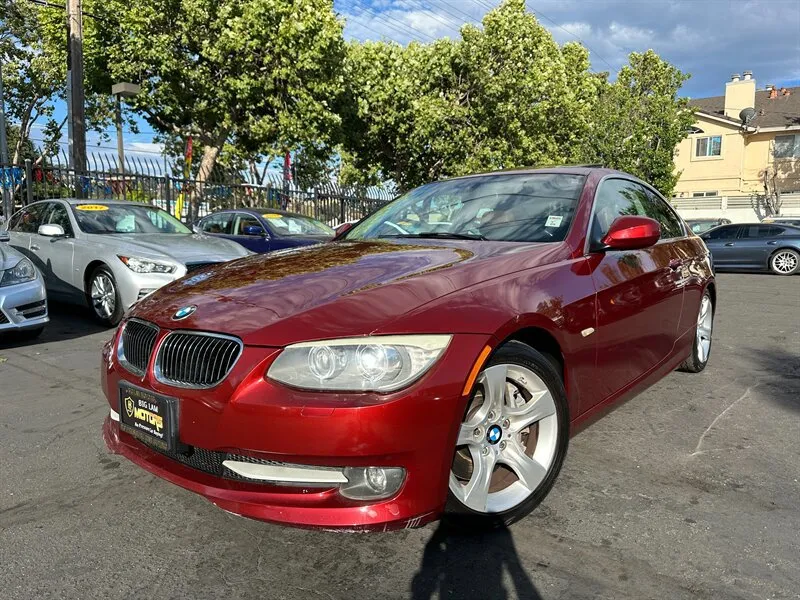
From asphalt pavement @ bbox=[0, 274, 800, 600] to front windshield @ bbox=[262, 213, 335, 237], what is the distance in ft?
23.7

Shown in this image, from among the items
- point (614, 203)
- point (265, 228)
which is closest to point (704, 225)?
point (265, 228)

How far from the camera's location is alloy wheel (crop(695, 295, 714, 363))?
15.7 feet

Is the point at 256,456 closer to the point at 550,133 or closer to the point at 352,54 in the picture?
the point at 352,54

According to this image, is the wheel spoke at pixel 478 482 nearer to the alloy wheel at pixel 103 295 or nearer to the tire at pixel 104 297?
the tire at pixel 104 297

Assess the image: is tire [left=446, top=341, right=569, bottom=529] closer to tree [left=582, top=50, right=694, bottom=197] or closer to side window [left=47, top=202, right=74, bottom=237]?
side window [left=47, top=202, right=74, bottom=237]

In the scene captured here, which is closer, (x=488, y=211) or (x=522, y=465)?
(x=522, y=465)

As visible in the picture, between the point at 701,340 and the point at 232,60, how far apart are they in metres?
14.4

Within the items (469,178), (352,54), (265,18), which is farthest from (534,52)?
(469,178)

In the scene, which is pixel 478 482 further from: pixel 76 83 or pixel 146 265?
pixel 76 83

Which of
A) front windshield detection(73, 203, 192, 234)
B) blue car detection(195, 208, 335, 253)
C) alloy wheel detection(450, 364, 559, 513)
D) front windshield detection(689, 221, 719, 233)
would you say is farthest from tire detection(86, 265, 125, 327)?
front windshield detection(689, 221, 719, 233)

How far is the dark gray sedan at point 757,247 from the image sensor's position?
15.9 meters

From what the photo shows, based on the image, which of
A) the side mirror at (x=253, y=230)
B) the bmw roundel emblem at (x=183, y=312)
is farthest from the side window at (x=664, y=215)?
the side mirror at (x=253, y=230)

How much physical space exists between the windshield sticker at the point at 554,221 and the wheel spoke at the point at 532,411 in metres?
1.00

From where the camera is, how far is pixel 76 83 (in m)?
12.5
